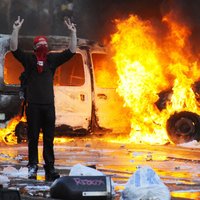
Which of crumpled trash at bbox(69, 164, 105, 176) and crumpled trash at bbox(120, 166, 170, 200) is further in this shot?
crumpled trash at bbox(69, 164, 105, 176)

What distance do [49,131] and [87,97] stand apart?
5.24m

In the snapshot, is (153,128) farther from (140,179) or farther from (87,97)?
(140,179)

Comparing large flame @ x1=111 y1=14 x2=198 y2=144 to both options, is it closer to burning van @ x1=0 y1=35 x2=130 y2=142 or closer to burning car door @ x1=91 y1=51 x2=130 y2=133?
burning car door @ x1=91 y1=51 x2=130 y2=133

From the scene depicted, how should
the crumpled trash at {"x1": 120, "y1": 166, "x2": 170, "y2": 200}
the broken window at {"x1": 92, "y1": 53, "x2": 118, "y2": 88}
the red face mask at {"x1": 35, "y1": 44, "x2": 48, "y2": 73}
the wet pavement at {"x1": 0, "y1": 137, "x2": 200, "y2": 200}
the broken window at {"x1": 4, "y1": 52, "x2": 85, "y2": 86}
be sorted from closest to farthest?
the crumpled trash at {"x1": 120, "y1": 166, "x2": 170, "y2": 200} < the wet pavement at {"x1": 0, "y1": 137, "x2": 200, "y2": 200} < the red face mask at {"x1": 35, "y1": 44, "x2": 48, "y2": 73} < the broken window at {"x1": 4, "y1": 52, "x2": 85, "y2": 86} < the broken window at {"x1": 92, "y1": 53, "x2": 118, "y2": 88}

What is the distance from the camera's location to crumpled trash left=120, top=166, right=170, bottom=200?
6395 millimetres

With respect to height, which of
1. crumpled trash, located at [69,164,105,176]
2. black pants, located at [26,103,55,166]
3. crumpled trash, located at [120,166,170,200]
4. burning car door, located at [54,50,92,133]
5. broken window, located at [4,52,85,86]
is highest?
broken window, located at [4,52,85,86]

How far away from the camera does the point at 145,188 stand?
21.1 feet

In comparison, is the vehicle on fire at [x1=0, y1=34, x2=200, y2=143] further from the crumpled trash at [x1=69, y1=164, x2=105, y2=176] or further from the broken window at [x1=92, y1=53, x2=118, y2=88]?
the crumpled trash at [x1=69, y1=164, x2=105, y2=176]

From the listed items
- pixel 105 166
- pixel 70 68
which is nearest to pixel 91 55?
pixel 70 68

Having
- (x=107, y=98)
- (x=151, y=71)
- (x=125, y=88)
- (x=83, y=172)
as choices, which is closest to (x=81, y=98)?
(x=107, y=98)

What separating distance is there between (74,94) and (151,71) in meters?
2.12

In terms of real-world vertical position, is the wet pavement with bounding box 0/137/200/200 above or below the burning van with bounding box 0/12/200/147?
below

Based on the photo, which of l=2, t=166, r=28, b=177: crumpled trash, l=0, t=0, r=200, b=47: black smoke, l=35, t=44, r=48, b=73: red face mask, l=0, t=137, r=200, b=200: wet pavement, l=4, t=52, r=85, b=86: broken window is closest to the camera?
l=0, t=137, r=200, b=200: wet pavement

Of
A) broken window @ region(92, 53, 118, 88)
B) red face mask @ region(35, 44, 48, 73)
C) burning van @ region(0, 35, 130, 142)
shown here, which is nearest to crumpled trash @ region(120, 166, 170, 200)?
red face mask @ region(35, 44, 48, 73)
